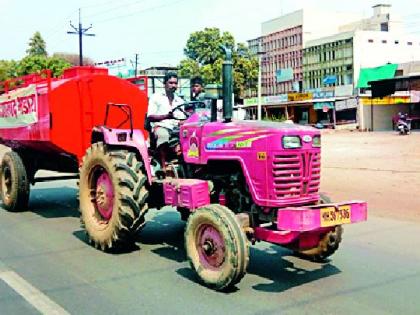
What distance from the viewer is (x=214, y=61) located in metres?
71.8

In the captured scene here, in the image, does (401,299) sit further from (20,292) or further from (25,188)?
(25,188)

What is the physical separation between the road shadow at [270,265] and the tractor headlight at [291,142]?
4.47ft

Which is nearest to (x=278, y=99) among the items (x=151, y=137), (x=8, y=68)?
(x=8, y=68)

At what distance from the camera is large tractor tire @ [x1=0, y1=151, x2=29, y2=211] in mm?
9711

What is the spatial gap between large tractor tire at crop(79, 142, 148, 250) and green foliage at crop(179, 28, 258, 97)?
51778 mm

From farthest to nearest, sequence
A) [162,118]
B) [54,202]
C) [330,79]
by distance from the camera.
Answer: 1. [330,79]
2. [54,202]
3. [162,118]

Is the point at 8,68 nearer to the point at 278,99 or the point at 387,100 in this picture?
the point at 278,99

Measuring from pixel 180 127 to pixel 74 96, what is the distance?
3024mm

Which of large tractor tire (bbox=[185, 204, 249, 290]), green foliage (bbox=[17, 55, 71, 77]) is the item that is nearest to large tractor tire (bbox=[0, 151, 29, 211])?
large tractor tire (bbox=[185, 204, 249, 290])

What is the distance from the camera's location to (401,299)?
501 centimetres

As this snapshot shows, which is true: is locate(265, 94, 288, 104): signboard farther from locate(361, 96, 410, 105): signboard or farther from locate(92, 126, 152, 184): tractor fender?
locate(92, 126, 152, 184): tractor fender

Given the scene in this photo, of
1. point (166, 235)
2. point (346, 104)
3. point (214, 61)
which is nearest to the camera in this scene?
point (166, 235)

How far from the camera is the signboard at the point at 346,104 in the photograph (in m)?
47.9

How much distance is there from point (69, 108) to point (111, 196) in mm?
2393
